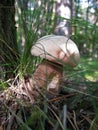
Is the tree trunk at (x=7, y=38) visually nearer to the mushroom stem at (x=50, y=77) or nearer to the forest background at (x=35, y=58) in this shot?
the forest background at (x=35, y=58)

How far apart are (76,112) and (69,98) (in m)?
0.09

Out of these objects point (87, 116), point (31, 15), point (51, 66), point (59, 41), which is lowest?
point (87, 116)

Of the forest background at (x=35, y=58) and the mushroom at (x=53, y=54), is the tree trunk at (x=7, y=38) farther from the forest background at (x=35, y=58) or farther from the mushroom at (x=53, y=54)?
the mushroom at (x=53, y=54)

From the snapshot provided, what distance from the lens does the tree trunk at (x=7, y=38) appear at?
1181 millimetres

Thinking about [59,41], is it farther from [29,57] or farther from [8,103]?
[8,103]

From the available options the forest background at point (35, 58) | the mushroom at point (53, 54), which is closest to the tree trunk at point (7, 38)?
the forest background at point (35, 58)

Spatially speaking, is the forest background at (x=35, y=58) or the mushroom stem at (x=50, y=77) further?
the mushroom stem at (x=50, y=77)

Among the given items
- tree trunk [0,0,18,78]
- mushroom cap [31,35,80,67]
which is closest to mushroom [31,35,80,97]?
mushroom cap [31,35,80,67]

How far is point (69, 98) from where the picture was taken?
114 cm

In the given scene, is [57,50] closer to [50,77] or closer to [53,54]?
[53,54]

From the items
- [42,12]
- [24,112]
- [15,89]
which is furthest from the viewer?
[42,12]

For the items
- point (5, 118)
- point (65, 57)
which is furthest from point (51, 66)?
point (5, 118)

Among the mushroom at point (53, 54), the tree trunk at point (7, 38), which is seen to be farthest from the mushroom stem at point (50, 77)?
the tree trunk at point (7, 38)

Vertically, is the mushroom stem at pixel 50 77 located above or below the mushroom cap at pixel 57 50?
below
